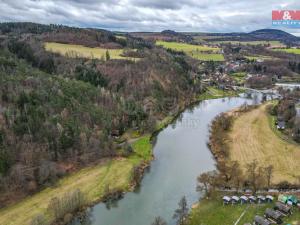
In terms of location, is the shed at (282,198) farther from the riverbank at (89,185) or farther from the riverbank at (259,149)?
the riverbank at (89,185)

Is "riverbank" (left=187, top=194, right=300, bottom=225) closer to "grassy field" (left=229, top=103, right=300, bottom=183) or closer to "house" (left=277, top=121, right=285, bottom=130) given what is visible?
"grassy field" (left=229, top=103, right=300, bottom=183)

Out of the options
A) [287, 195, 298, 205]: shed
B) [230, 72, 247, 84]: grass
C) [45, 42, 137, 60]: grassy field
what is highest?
[45, 42, 137, 60]: grassy field

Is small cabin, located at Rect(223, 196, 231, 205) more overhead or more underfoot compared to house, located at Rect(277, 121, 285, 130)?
more underfoot

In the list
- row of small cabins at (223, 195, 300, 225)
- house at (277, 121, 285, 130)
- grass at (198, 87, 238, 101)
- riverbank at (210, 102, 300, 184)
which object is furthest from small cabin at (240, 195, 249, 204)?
grass at (198, 87, 238, 101)

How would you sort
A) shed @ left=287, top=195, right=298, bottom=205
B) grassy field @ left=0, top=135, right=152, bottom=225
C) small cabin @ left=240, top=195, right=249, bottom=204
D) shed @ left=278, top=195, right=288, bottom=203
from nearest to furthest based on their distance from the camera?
shed @ left=287, top=195, right=298, bottom=205 → grassy field @ left=0, top=135, right=152, bottom=225 → shed @ left=278, top=195, right=288, bottom=203 → small cabin @ left=240, top=195, right=249, bottom=204

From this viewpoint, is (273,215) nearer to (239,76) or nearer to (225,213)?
(225,213)

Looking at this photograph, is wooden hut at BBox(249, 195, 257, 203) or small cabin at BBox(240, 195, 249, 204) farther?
wooden hut at BBox(249, 195, 257, 203)
